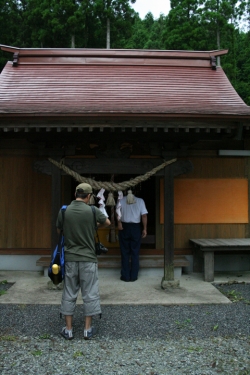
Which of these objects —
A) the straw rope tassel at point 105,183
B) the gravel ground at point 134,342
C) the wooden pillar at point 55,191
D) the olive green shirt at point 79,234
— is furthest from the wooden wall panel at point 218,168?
the olive green shirt at point 79,234

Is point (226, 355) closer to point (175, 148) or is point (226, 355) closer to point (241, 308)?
point (241, 308)

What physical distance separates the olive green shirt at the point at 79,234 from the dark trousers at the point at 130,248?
7.26ft

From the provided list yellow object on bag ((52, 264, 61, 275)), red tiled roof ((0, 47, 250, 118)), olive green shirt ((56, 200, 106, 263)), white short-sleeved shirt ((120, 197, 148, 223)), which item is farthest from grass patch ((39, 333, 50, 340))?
red tiled roof ((0, 47, 250, 118))

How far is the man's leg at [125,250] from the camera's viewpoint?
5.95 meters

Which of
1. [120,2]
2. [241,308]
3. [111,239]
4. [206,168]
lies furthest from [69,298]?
[120,2]

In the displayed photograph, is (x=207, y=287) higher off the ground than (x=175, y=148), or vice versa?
(x=175, y=148)

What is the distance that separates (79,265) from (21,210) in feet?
11.7

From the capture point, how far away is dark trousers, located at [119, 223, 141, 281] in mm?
5938

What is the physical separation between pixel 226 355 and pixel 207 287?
7.96 ft

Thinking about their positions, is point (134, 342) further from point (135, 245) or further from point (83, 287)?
point (135, 245)

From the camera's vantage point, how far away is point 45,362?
10.4 ft

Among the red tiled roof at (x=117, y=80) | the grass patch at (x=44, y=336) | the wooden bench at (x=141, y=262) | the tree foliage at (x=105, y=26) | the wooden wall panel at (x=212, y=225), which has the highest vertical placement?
the tree foliage at (x=105, y=26)

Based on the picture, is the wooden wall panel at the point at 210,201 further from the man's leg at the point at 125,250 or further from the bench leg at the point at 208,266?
the man's leg at the point at 125,250

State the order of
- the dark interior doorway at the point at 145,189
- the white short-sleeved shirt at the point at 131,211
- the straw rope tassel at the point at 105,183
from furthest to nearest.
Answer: the dark interior doorway at the point at 145,189 < the white short-sleeved shirt at the point at 131,211 < the straw rope tassel at the point at 105,183
